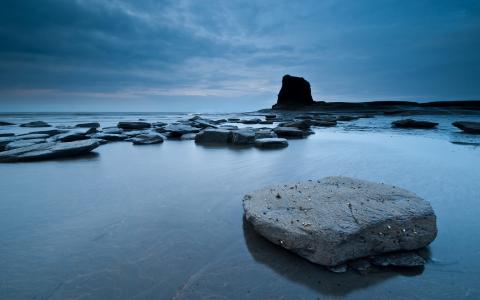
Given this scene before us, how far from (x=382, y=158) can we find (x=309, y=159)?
5.52ft

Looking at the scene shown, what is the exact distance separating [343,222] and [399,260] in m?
0.45

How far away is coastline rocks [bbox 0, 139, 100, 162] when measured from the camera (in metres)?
5.64

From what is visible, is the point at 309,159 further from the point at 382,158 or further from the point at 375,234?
the point at 375,234

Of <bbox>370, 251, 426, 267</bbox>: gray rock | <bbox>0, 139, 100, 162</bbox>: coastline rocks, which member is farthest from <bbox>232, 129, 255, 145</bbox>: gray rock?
<bbox>370, 251, 426, 267</bbox>: gray rock

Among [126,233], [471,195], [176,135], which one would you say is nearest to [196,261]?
[126,233]

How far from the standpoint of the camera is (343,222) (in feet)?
6.95

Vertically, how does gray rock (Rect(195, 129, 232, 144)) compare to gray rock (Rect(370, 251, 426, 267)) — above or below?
above

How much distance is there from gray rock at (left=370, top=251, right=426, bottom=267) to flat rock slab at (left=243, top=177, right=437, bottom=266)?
0.04 metres

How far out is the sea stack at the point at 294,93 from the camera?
67.8m

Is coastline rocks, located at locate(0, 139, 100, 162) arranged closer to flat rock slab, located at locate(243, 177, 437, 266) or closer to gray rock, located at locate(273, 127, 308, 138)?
flat rock slab, located at locate(243, 177, 437, 266)

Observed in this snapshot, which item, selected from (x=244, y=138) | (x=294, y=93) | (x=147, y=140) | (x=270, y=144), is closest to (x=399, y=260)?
(x=270, y=144)

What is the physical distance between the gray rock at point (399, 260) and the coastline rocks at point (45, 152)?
6.49 meters

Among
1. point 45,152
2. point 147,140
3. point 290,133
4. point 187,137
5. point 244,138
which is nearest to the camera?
point 45,152

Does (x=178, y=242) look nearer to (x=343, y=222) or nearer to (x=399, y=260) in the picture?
(x=343, y=222)
